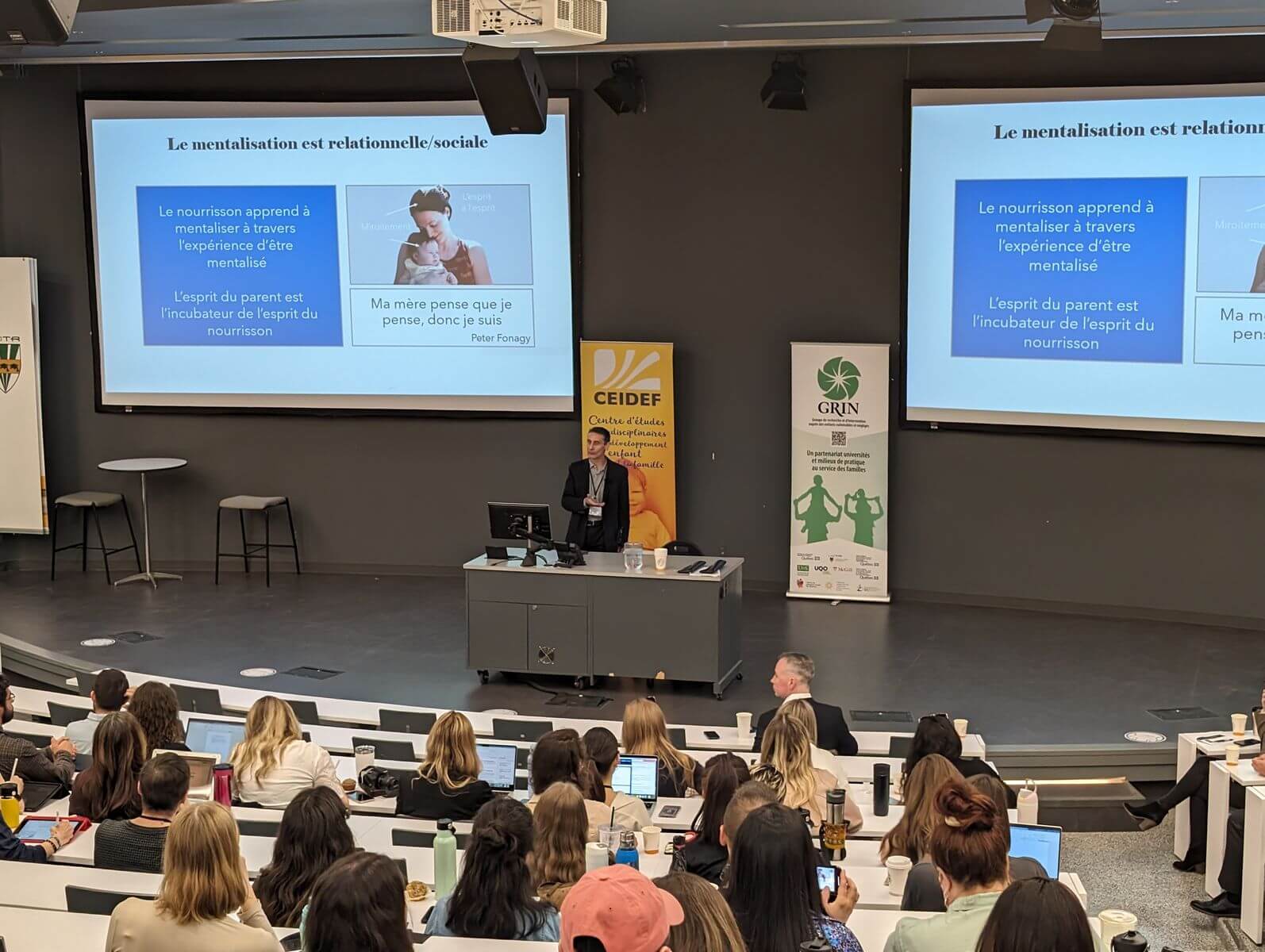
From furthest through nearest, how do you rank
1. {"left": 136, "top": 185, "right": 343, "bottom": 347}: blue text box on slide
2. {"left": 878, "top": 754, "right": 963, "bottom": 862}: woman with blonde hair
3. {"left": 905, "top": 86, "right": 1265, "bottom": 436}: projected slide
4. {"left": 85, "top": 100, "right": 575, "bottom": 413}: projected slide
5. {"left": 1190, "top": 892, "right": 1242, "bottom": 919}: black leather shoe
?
{"left": 136, "top": 185, "right": 343, "bottom": 347}: blue text box on slide
{"left": 85, "top": 100, "right": 575, "bottom": 413}: projected slide
{"left": 905, "top": 86, "right": 1265, "bottom": 436}: projected slide
{"left": 1190, "top": 892, "right": 1242, "bottom": 919}: black leather shoe
{"left": 878, "top": 754, "right": 963, "bottom": 862}: woman with blonde hair

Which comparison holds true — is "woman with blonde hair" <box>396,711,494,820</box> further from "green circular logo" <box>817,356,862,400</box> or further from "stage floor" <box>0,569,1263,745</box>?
"green circular logo" <box>817,356,862,400</box>

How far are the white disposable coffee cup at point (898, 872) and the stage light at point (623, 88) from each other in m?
7.30

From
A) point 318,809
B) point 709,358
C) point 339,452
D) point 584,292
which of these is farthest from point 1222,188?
point 318,809

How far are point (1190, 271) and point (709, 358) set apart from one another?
3.48m

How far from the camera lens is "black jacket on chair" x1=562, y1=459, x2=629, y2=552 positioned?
30.9ft

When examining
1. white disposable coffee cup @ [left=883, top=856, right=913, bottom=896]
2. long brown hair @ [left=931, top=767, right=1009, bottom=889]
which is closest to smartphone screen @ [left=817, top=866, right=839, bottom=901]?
white disposable coffee cup @ [left=883, top=856, right=913, bottom=896]

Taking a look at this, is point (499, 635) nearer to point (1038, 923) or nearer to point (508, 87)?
point (508, 87)

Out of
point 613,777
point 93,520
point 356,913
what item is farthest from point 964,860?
point 93,520

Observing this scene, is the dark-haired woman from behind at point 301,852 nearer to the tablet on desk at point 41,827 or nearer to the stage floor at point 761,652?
the tablet on desk at point 41,827

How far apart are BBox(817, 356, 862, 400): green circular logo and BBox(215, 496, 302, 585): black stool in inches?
174

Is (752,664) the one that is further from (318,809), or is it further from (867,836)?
(318,809)

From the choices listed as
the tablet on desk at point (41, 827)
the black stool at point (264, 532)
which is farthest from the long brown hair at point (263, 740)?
the black stool at point (264, 532)

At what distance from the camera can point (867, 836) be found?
5207 mm

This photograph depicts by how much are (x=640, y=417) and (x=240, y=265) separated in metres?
3.56
